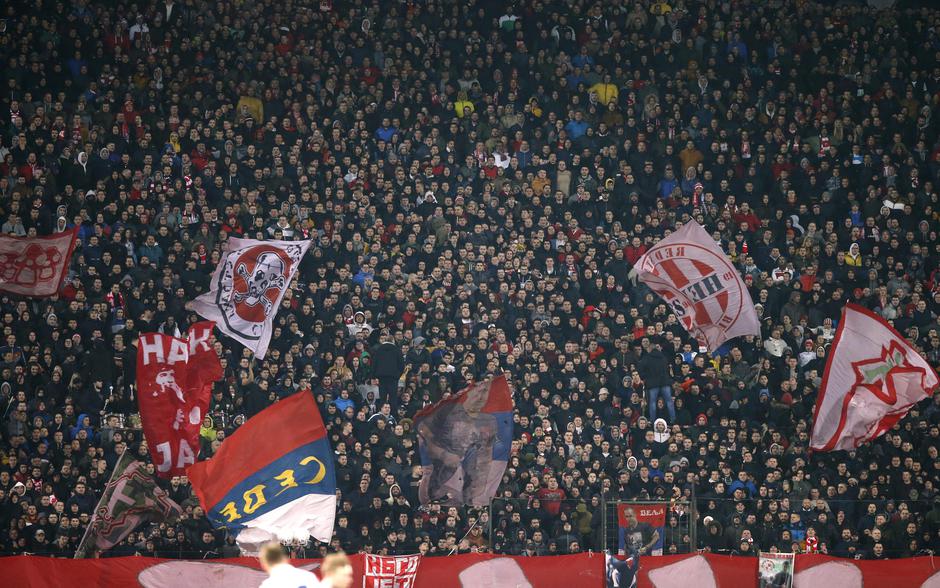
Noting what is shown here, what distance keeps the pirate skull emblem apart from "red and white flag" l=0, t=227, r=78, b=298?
2894 mm

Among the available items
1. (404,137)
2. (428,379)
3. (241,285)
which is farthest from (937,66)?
(241,285)

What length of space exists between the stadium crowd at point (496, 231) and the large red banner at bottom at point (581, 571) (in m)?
0.98

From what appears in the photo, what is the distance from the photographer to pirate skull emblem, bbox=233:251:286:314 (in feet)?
A: 71.0

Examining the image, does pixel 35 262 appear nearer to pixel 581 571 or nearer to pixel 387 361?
pixel 387 361

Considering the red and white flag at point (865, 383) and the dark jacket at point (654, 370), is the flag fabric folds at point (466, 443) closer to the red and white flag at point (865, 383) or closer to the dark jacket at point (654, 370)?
the dark jacket at point (654, 370)

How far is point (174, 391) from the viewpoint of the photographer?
63.5 feet

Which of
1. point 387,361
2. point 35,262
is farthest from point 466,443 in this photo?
point 35,262

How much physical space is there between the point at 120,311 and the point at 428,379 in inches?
210

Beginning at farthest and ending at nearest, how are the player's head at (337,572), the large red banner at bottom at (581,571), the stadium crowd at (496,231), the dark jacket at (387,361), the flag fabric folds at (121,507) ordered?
the dark jacket at (387,361)
the stadium crowd at (496,231)
the flag fabric folds at (121,507)
the large red banner at bottom at (581,571)
the player's head at (337,572)

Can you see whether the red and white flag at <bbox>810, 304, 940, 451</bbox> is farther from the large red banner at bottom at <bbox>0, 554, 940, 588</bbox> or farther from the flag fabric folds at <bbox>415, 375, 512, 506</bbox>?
the flag fabric folds at <bbox>415, 375, 512, 506</bbox>

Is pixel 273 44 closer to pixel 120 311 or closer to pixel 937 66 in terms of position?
pixel 120 311

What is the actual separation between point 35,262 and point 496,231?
26.7 ft

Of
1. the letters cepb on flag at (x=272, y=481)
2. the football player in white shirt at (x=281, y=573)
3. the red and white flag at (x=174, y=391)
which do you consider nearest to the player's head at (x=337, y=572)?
the football player in white shirt at (x=281, y=573)

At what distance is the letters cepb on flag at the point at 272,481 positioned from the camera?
1669 centimetres
